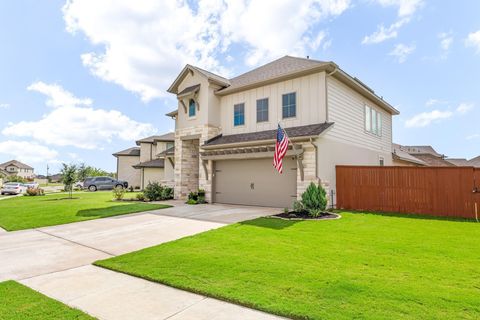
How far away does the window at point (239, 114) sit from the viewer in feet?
47.9

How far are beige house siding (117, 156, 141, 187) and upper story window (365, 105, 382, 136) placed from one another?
28.0 meters

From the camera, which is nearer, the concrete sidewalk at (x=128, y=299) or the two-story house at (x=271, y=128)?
the concrete sidewalk at (x=128, y=299)

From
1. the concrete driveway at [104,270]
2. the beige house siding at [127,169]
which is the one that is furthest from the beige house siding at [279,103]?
the beige house siding at [127,169]

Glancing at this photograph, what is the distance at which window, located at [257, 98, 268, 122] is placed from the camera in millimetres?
13656

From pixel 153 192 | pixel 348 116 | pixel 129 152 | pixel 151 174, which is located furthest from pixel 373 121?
pixel 129 152

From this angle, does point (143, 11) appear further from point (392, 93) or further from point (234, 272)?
point (392, 93)

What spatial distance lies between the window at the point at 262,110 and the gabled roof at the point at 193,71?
9.71 feet

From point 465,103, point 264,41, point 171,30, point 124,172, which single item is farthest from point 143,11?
point 124,172

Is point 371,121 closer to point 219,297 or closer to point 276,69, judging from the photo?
point 276,69

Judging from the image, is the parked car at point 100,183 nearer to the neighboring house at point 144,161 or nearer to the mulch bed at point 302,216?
the neighboring house at point 144,161

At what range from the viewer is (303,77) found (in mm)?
12422

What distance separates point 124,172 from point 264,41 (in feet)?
91.7

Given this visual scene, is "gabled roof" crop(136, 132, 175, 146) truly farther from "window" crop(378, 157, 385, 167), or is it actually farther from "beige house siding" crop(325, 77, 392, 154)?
"window" crop(378, 157, 385, 167)

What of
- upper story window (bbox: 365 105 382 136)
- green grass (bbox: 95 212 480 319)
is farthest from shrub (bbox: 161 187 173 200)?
upper story window (bbox: 365 105 382 136)
